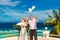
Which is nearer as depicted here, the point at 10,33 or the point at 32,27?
the point at 32,27

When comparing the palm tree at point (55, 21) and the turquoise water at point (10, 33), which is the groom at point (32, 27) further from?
the palm tree at point (55, 21)

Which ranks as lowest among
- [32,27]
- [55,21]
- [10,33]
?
[10,33]

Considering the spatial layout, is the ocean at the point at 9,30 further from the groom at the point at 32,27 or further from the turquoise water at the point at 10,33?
the groom at the point at 32,27

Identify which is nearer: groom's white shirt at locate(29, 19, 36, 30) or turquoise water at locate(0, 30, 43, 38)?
groom's white shirt at locate(29, 19, 36, 30)

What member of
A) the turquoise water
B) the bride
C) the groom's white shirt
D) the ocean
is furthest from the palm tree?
the bride

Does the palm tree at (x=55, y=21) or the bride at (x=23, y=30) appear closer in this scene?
the bride at (x=23, y=30)

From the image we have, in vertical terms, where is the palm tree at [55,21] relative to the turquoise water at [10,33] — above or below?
above

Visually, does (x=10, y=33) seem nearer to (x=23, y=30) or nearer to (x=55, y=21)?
(x=23, y=30)

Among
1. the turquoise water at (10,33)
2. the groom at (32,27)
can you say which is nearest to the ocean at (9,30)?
the turquoise water at (10,33)

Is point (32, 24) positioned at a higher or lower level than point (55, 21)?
lower

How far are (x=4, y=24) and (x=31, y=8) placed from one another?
98cm

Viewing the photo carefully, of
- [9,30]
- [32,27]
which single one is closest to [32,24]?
[32,27]

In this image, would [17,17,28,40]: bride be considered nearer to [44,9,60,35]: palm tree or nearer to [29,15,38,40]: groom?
[29,15,38,40]: groom

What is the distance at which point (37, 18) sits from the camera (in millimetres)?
6555
